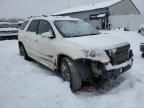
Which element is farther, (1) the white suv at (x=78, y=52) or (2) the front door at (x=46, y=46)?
(2) the front door at (x=46, y=46)

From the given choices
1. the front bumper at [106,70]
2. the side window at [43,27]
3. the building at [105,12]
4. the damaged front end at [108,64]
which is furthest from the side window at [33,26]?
the building at [105,12]

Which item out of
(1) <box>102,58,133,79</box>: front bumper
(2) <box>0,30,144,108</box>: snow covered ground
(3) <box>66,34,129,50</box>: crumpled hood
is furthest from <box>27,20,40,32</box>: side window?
(1) <box>102,58,133,79</box>: front bumper

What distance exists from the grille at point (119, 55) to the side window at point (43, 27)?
7.49 ft

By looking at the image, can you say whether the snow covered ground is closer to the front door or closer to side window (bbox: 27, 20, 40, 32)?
the front door

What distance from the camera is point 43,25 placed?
6562 millimetres

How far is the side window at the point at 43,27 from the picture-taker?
621 cm

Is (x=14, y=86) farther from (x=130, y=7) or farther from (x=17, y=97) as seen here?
(x=130, y=7)

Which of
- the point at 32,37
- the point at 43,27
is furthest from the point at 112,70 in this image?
the point at 32,37

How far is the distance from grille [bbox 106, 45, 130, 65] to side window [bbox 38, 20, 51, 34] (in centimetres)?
228

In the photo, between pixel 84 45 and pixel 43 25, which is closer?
pixel 84 45

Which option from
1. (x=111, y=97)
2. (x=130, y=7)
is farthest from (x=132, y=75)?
(x=130, y=7)

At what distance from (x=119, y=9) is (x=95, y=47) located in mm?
36301

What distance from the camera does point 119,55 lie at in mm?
4848

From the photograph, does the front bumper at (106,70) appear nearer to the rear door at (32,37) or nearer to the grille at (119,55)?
the grille at (119,55)
